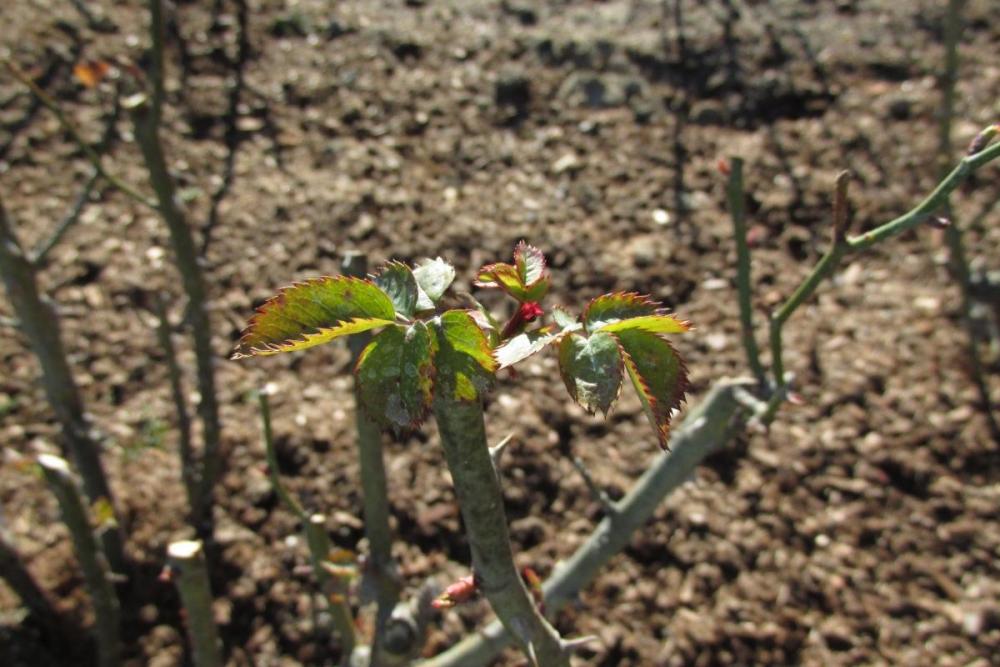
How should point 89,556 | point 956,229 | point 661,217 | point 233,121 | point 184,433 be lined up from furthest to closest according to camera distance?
point 233,121
point 661,217
point 956,229
point 184,433
point 89,556

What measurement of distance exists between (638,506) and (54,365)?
1085 mm

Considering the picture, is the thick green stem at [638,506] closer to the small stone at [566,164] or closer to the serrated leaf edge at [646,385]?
the serrated leaf edge at [646,385]

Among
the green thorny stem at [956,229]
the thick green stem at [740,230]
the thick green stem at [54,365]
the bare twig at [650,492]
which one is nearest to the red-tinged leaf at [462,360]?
the bare twig at [650,492]

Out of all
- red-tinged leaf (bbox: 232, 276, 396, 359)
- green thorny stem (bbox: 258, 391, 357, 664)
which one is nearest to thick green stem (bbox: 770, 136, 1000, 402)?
red-tinged leaf (bbox: 232, 276, 396, 359)

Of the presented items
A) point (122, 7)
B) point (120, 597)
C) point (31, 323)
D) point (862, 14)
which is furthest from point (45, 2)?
point (862, 14)

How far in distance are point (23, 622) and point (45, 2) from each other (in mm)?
2479

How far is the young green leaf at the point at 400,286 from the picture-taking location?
1.98ft

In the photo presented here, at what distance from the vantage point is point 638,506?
1.31 meters

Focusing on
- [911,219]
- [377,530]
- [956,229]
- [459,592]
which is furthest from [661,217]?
[459,592]

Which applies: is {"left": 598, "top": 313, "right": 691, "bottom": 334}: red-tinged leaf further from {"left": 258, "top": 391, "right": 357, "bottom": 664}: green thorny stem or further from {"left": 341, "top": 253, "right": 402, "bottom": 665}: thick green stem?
{"left": 258, "top": 391, "right": 357, "bottom": 664}: green thorny stem

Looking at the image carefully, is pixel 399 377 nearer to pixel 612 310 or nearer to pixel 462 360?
pixel 462 360

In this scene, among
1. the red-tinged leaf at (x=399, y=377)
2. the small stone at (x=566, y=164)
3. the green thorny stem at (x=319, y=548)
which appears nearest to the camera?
the red-tinged leaf at (x=399, y=377)

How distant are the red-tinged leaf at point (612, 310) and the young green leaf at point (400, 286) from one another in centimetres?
13

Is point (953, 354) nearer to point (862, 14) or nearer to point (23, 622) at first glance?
point (862, 14)
